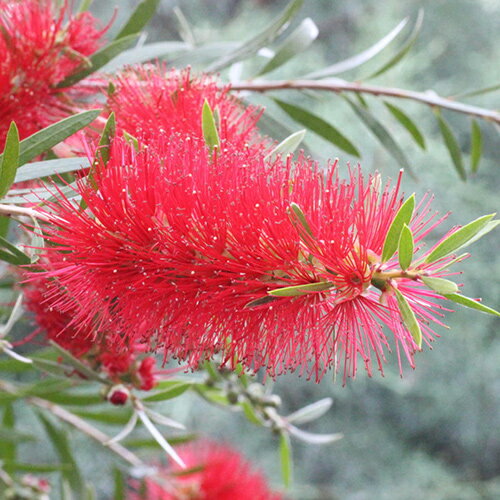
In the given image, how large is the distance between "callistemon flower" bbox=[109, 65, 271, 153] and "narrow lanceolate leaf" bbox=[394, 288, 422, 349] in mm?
174

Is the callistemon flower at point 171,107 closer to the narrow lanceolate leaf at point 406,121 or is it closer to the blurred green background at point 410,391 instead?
the narrow lanceolate leaf at point 406,121

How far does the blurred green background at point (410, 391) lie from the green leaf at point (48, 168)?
1.77 metres

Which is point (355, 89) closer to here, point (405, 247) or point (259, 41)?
point (259, 41)

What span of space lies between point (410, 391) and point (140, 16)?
6.82 feet

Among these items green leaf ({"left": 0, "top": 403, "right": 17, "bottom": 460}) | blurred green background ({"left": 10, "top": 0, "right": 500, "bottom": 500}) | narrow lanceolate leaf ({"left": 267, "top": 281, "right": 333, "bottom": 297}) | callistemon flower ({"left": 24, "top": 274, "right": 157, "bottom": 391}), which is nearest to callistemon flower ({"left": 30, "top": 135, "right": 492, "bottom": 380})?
narrow lanceolate leaf ({"left": 267, "top": 281, "right": 333, "bottom": 297})

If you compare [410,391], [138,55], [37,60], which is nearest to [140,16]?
[138,55]

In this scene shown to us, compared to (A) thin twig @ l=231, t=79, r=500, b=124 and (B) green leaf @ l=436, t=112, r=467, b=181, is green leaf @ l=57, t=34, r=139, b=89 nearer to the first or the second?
(A) thin twig @ l=231, t=79, r=500, b=124

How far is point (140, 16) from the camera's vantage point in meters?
0.66

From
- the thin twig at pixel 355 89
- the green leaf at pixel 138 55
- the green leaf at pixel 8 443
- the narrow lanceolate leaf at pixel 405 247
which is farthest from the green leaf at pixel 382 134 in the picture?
the green leaf at pixel 8 443

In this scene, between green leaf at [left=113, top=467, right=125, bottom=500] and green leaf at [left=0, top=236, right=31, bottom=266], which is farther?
green leaf at [left=113, top=467, right=125, bottom=500]

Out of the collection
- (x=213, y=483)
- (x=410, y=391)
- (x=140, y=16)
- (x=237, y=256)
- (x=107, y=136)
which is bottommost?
(x=410, y=391)

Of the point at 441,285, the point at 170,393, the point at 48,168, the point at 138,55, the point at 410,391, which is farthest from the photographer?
the point at 410,391

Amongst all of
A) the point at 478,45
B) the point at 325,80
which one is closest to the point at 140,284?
the point at 325,80

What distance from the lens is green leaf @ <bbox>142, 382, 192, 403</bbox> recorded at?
57 cm
